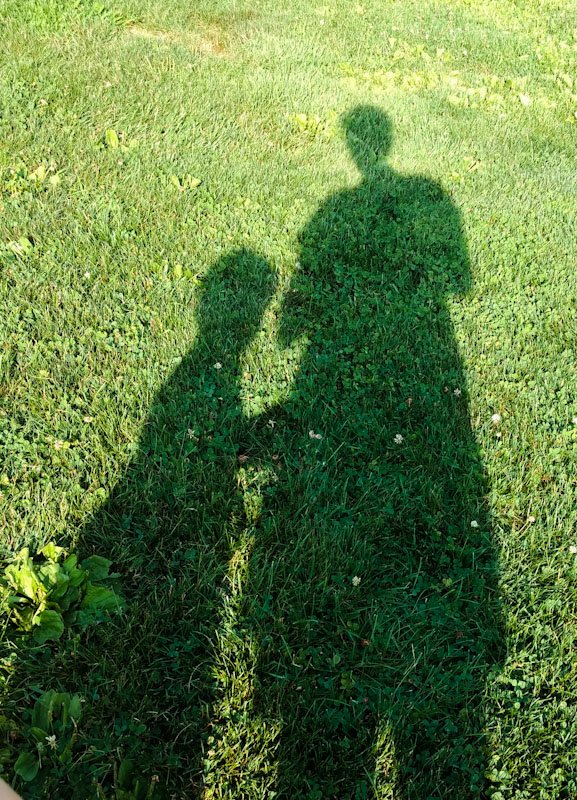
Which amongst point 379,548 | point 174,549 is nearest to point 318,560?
point 379,548

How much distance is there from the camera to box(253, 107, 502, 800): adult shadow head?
8.01ft

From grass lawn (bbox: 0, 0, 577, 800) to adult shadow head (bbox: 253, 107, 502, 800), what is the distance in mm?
14

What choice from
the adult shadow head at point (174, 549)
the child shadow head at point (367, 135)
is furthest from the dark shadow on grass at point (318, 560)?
the child shadow head at point (367, 135)

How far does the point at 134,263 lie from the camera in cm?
439

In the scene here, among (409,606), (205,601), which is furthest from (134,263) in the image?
(409,606)

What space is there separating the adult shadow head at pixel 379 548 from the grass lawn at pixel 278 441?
14 mm

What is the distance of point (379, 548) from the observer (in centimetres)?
307

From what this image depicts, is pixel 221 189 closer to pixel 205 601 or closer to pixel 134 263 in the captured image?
pixel 134 263

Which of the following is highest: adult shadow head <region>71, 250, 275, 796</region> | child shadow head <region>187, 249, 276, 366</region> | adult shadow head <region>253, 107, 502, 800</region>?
child shadow head <region>187, 249, 276, 366</region>

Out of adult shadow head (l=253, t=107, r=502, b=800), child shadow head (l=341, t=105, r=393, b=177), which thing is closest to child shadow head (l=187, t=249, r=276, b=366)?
adult shadow head (l=253, t=107, r=502, b=800)

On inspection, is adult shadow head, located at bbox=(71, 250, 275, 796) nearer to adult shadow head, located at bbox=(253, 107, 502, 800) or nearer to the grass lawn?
the grass lawn

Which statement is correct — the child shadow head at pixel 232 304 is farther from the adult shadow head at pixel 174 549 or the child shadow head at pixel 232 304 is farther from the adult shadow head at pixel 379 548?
the adult shadow head at pixel 379 548

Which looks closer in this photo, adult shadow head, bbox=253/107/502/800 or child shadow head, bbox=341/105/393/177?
adult shadow head, bbox=253/107/502/800

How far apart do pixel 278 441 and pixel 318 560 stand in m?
0.75
